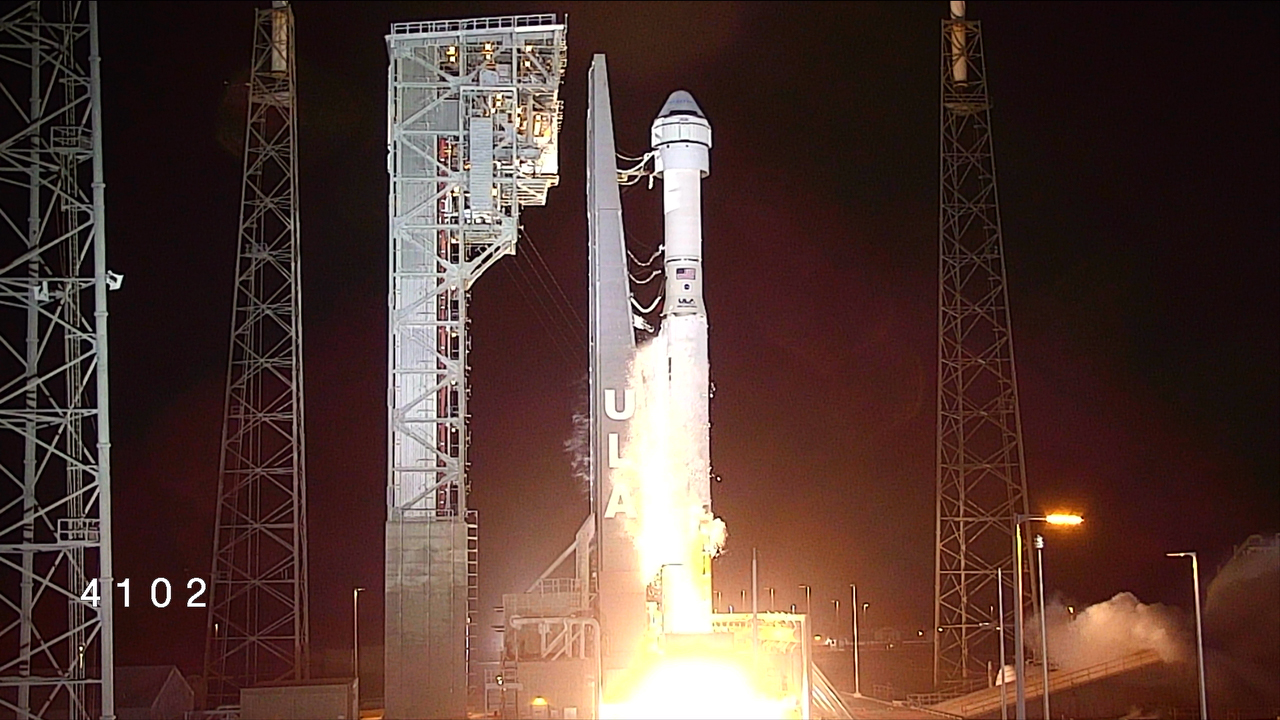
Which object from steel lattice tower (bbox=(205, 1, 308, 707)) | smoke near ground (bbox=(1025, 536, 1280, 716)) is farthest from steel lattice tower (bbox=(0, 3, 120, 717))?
smoke near ground (bbox=(1025, 536, 1280, 716))

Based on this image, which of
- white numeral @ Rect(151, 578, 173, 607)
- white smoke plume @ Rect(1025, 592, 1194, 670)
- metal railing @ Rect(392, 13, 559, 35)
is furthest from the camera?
white numeral @ Rect(151, 578, 173, 607)

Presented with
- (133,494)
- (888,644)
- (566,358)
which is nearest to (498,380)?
(566,358)

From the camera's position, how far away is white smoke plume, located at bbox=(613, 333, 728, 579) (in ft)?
91.1

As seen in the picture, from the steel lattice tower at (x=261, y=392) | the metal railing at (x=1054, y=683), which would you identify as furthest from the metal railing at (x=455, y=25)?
the metal railing at (x=1054, y=683)

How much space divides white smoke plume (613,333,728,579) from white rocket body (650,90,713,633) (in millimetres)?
82

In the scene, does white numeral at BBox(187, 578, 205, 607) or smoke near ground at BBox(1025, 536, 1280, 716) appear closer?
smoke near ground at BBox(1025, 536, 1280, 716)

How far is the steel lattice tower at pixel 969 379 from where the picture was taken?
1483 inches

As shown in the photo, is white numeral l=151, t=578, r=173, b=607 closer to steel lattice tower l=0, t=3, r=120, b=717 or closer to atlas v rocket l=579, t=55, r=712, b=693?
atlas v rocket l=579, t=55, r=712, b=693

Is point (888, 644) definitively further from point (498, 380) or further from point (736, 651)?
point (736, 651)

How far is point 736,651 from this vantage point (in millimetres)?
27516

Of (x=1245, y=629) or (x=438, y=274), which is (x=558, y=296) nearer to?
(x=438, y=274)

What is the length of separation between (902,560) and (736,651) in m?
24.7

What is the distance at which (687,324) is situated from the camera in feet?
90.2

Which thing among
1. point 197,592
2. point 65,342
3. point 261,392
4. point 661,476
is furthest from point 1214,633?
point 65,342
